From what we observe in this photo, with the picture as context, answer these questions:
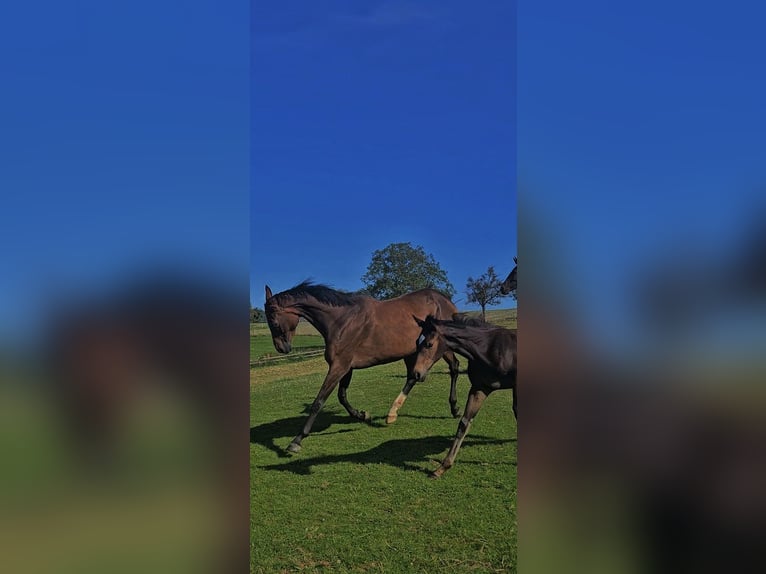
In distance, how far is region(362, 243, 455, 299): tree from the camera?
128 inches

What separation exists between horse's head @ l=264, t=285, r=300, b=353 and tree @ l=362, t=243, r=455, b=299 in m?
1.07

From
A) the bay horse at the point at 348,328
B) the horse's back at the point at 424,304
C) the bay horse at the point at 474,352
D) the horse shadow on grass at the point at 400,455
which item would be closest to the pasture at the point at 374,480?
the horse shadow on grass at the point at 400,455

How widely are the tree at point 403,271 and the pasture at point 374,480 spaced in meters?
0.49

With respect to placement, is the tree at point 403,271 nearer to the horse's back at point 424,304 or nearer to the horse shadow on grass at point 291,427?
the horse's back at point 424,304

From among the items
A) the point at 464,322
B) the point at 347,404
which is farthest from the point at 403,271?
the point at 347,404

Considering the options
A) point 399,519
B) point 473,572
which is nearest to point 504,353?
point 399,519

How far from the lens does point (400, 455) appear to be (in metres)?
4.29

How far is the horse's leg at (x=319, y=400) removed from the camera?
4.53 m
